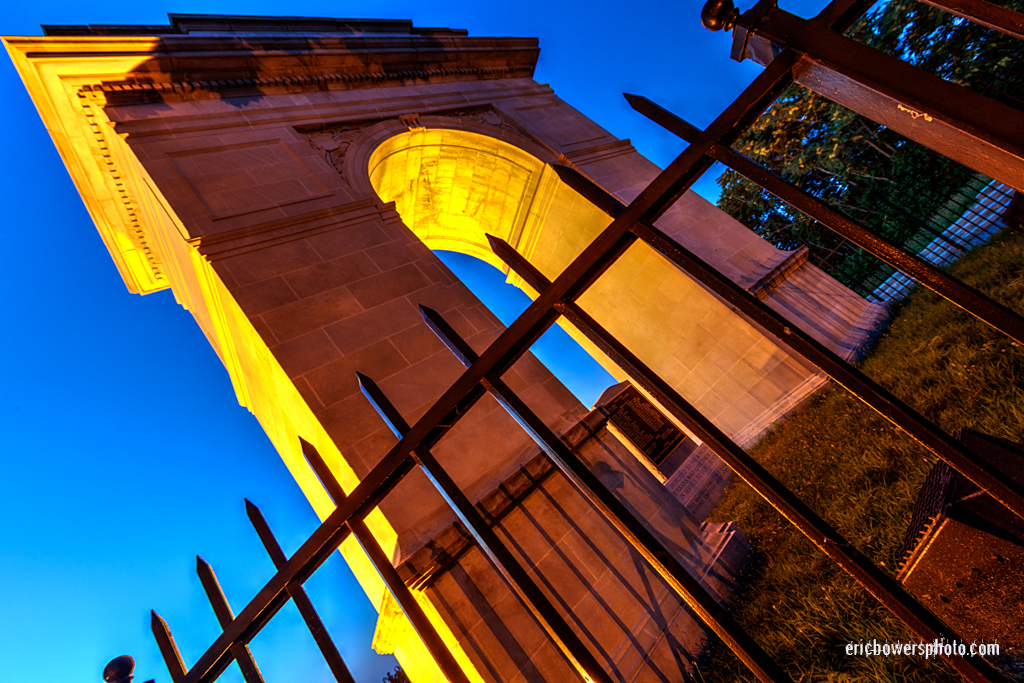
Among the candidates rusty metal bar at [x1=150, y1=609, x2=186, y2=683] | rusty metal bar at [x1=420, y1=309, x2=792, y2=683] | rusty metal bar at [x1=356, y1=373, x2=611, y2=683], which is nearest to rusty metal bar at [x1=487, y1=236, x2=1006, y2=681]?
rusty metal bar at [x1=420, y1=309, x2=792, y2=683]

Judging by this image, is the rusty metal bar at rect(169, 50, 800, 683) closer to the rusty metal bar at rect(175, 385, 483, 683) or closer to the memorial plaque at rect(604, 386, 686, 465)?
the rusty metal bar at rect(175, 385, 483, 683)

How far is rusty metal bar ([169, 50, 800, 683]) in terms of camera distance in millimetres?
1646

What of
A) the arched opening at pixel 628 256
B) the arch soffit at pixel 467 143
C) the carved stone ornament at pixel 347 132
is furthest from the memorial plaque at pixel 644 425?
the carved stone ornament at pixel 347 132

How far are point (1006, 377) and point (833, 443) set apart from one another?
1817 millimetres

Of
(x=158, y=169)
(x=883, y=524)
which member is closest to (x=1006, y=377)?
(x=883, y=524)

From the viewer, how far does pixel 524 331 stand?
5.99ft

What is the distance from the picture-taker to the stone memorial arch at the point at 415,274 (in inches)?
170

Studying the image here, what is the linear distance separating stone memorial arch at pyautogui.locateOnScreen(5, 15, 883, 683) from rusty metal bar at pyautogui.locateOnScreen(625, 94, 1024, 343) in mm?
3617

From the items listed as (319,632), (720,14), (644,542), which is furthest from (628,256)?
(319,632)

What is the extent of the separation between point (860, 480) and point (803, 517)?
4.91 meters

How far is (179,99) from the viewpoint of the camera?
25.1 feet

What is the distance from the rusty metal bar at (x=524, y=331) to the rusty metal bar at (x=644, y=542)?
17 centimetres

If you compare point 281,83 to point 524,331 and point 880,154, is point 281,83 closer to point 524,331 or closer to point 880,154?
point 524,331

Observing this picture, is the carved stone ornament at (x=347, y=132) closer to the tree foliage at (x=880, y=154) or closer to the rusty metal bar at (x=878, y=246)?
the rusty metal bar at (x=878, y=246)
